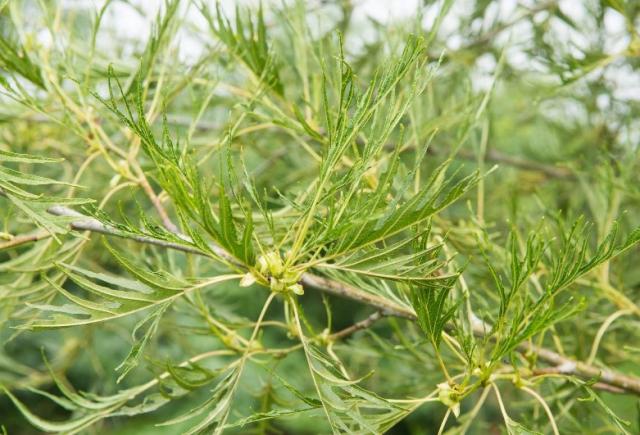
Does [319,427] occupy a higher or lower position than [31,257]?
lower

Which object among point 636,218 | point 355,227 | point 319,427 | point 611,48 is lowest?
point 319,427

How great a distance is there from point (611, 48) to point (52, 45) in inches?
22.9

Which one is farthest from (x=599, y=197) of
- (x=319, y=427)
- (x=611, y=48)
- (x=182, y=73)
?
(x=319, y=427)

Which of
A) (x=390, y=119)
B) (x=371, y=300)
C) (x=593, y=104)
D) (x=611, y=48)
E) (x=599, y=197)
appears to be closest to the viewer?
(x=390, y=119)

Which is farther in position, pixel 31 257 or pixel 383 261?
pixel 31 257

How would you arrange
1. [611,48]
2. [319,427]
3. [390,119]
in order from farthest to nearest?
[319,427] < [611,48] < [390,119]

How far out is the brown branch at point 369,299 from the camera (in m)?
0.36

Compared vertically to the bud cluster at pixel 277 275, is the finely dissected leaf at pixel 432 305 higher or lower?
lower

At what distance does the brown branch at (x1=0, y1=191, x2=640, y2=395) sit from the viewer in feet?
1.18

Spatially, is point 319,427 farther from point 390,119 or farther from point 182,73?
point 390,119

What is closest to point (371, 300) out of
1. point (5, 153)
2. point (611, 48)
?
point (5, 153)

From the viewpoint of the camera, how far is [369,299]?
41cm

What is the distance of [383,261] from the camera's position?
1.11 feet

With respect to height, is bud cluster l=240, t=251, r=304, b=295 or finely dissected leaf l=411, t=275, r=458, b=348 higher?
bud cluster l=240, t=251, r=304, b=295
